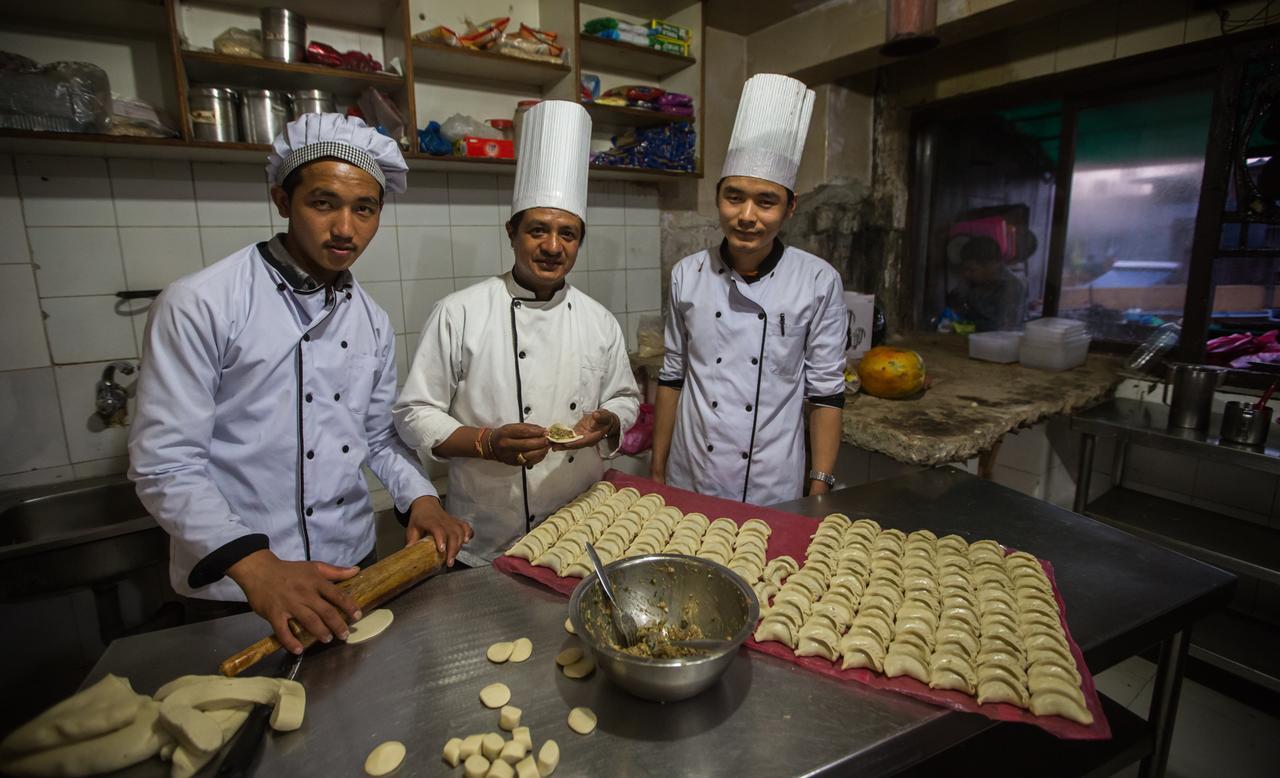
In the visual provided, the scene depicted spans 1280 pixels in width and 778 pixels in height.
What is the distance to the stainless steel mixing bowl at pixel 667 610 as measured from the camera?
1014 millimetres

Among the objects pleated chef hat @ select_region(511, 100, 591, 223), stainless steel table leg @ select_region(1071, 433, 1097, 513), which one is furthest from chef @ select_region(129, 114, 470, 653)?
stainless steel table leg @ select_region(1071, 433, 1097, 513)

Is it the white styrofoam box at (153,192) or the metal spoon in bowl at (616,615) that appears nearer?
the metal spoon in bowl at (616,615)

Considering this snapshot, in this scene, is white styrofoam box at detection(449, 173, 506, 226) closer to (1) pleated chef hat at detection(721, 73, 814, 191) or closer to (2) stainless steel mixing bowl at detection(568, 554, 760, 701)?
(1) pleated chef hat at detection(721, 73, 814, 191)

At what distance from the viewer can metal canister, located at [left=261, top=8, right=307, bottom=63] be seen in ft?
8.12

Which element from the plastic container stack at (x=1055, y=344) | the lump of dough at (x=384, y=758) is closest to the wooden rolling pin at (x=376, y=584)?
the lump of dough at (x=384, y=758)

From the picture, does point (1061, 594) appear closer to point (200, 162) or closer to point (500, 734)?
point (500, 734)

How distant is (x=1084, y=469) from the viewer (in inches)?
123

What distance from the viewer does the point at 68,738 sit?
34.2 inches

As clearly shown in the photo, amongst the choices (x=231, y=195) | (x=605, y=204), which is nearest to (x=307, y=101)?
(x=231, y=195)

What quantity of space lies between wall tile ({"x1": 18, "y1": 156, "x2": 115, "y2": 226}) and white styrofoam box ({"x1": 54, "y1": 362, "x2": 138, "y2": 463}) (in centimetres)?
59

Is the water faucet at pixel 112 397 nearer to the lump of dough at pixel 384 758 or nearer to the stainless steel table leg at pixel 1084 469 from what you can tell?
the lump of dough at pixel 384 758

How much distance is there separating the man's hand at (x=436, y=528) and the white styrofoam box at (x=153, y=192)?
2.09 meters

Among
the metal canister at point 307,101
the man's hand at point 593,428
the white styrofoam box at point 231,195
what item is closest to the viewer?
the man's hand at point 593,428

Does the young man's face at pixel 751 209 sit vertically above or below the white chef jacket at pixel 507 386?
above
